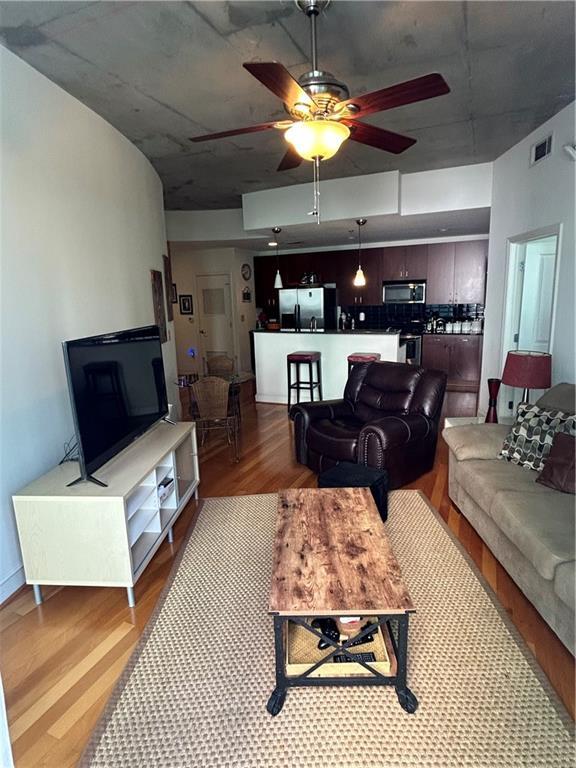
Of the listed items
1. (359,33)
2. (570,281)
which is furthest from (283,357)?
(359,33)

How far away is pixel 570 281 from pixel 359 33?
2.21 meters

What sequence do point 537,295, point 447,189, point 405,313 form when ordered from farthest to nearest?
point 405,313, point 447,189, point 537,295

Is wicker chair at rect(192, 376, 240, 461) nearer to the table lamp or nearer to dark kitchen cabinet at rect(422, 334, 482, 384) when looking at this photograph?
the table lamp

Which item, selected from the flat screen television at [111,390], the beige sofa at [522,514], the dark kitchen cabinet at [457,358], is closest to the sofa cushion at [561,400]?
the beige sofa at [522,514]

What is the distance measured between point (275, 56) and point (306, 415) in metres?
2.56

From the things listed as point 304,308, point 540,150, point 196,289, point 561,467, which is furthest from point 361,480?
point 196,289

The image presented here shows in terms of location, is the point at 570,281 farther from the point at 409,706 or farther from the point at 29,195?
the point at 29,195

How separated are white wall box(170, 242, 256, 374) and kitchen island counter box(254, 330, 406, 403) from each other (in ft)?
5.95

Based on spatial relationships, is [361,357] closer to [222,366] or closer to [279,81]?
[222,366]

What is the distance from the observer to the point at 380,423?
126 inches

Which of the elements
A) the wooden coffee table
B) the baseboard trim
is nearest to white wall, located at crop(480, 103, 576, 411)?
the wooden coffee table

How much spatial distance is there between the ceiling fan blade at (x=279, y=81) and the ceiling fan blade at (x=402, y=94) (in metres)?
0.21

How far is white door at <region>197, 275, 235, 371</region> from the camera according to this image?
805cm

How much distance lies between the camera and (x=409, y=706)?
157 centimetres
